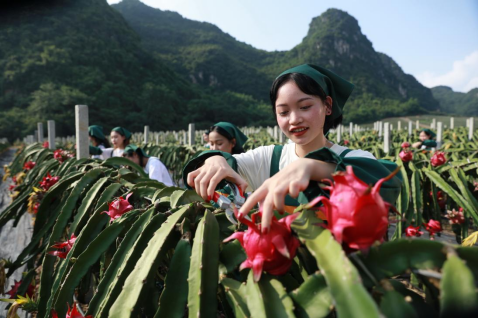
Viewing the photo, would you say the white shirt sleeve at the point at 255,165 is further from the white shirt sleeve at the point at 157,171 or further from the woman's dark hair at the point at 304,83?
the white shirt sleeve at the point at 157,171

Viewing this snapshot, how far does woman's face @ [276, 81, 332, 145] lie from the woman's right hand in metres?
0.26

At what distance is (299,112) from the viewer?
931 millimetres

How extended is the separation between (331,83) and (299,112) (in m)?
0.18

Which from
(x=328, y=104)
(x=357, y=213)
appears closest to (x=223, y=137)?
(x=328, y=104)

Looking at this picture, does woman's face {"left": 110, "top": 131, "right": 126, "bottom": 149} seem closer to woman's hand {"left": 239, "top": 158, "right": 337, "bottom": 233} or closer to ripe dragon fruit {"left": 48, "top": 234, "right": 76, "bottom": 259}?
ripe dragon fruit {"left": 48, "top": 234, "right": 76, "bottom": 259}

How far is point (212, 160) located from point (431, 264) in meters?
0.51

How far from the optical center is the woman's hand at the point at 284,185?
53 centimetres

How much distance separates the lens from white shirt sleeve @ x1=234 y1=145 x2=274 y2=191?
1.10 m

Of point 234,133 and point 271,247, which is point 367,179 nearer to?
point 271,247

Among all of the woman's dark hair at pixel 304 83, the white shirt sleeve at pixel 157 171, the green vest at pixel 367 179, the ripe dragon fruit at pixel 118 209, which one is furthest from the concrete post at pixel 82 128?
the woman's dark hair at pixel 304 83

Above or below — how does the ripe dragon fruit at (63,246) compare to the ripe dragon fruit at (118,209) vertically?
below

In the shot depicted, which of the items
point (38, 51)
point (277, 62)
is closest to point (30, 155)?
point (38, 51)

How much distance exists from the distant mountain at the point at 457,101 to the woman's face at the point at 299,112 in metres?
86.2

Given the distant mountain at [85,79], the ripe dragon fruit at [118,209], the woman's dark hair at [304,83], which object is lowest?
the ripe dragon fruit at [118,209]
